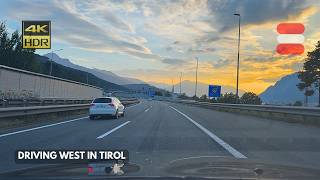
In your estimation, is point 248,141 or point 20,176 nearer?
point 20,176

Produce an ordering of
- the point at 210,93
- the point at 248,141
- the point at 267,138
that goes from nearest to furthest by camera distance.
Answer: the point at 248,141 < the point at 267,138 < the point at 210,93

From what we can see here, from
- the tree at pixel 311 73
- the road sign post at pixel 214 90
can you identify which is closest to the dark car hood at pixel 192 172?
the tree at pixel 311 73

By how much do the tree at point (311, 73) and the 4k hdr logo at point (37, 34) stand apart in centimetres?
5346

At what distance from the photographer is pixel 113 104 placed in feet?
103

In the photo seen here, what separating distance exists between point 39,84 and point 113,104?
19590 millimetres

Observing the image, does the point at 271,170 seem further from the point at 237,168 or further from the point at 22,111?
the point at 22,111

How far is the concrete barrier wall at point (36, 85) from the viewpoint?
40088 mm

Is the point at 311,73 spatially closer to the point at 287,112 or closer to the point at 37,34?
the point at 287,112

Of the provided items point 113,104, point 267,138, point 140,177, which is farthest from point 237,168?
point 113,104

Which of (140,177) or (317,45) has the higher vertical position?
(317,45)

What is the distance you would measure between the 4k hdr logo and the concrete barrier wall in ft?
23.2

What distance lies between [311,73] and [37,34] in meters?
55.9

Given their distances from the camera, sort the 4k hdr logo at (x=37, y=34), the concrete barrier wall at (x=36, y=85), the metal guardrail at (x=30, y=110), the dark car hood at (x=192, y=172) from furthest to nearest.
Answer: the concrete barrier wall at (x=36, y=85) < the 4k hdr logo at (x=37, y=34) < the metal guardrail at (x=30, y=110) < the dark car hood at (x=192, y=172)

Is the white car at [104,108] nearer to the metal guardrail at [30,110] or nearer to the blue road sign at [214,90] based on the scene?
the metal guardrail at [30,110]
